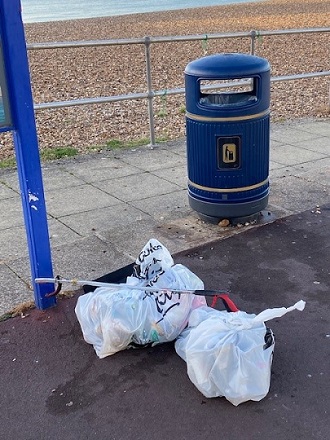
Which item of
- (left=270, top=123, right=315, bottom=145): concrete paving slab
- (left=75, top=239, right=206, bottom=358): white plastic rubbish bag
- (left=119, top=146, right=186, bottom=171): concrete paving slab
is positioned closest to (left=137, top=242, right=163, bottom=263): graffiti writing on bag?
(left=75, top=239, right=206, bottom=358): white plastic rubbish bag

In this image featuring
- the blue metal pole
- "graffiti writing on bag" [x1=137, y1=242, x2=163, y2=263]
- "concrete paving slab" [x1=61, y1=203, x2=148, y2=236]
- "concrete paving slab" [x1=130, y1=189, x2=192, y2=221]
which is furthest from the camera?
"concrete paving slab" [x1=130, y1=189, x2=192, y2=221]

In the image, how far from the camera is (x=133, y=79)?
14117 mm

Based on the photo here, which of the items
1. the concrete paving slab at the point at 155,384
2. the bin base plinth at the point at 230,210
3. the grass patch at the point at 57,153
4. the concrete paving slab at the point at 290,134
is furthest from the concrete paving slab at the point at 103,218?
the concrete paving slab at the point at 290,134

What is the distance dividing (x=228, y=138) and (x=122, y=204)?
1327mm

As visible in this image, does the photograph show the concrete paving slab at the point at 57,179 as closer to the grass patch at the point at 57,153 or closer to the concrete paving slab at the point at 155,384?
the grass patch at the point at 57,153

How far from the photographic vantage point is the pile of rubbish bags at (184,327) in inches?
111

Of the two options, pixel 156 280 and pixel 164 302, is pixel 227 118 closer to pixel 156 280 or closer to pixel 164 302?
pixel 156 280

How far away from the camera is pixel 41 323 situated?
3.55m

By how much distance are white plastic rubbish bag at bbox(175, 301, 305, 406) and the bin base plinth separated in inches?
75.1

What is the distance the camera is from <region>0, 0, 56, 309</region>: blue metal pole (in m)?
3.09

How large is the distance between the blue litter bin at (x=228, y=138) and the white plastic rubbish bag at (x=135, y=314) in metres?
1.47

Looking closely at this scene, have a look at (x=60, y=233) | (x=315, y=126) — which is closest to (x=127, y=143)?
(x=315, y=126)

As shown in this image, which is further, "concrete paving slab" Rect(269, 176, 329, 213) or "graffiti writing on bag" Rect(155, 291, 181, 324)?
"concrete paving slab" Rect(269, 176, 329, 213)

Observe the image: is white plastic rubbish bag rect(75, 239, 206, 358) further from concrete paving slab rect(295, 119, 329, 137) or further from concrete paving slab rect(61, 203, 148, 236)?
concrete paving slab rect(295, 119, 329, 137)
